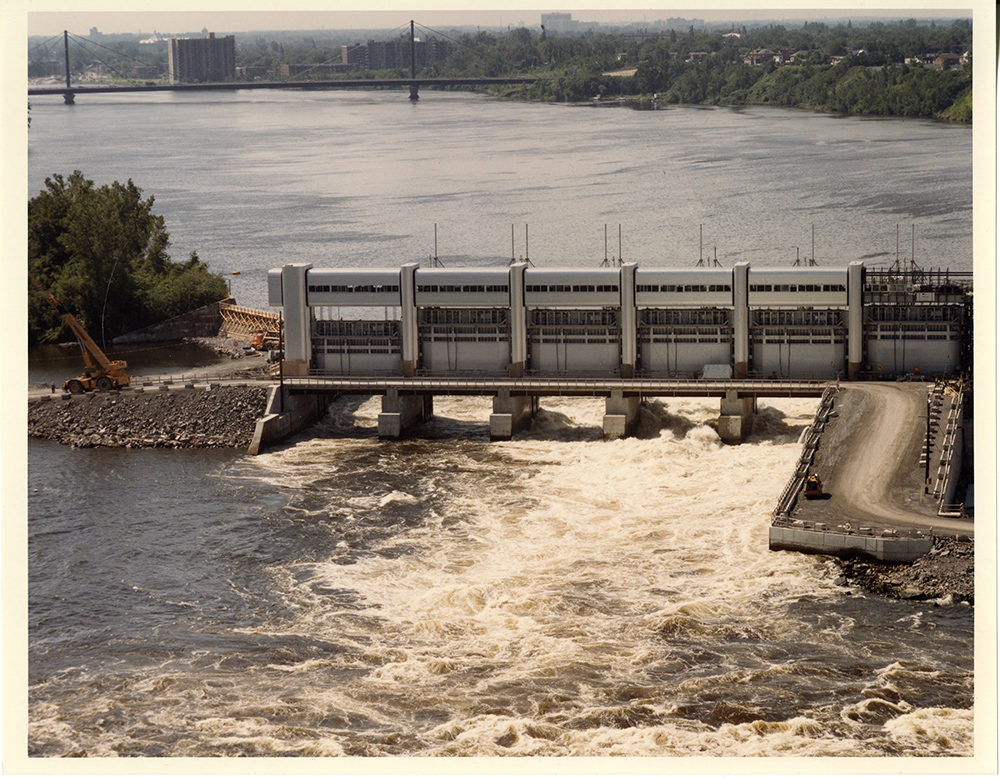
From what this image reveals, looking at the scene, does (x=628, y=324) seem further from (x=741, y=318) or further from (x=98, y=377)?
(x=98, y=377)

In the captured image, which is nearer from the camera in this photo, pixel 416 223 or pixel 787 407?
pixel 787 407

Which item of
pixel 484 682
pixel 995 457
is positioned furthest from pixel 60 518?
pixel 995 457

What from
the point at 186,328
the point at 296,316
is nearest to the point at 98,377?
the point at 296,316

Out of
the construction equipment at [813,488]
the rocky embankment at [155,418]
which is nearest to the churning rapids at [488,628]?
the construction equipment at [813,488]

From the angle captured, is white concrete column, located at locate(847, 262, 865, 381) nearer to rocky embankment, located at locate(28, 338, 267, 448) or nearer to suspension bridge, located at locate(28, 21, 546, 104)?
rocky embankment, located at locate(28, 338, 267, 448)

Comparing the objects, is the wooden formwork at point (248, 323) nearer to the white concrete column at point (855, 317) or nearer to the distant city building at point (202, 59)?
the white concrete column at point (855, 317)

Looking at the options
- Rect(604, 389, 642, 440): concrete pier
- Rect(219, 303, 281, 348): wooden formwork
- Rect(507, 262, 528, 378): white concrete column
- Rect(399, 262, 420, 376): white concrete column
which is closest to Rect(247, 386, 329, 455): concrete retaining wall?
Rect(399, 262, 420, 376): white concrete column

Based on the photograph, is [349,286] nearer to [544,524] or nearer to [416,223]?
[544,524]
